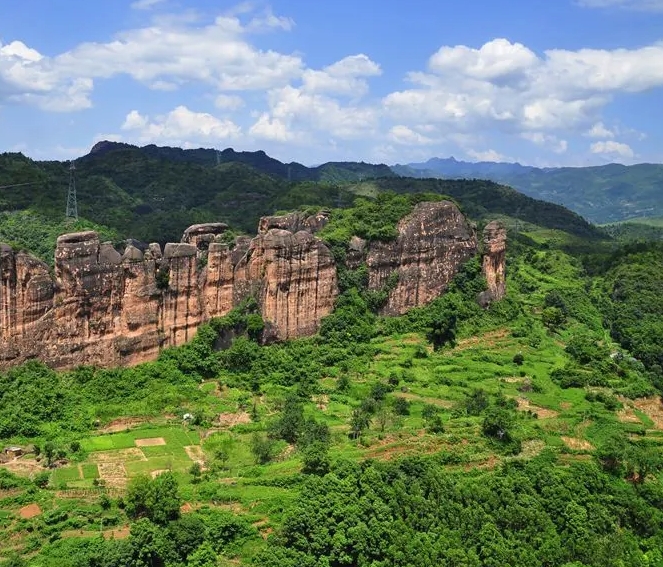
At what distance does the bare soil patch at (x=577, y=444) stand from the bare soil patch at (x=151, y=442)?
21.1 metres

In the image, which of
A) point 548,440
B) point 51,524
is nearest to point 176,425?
point 51,524

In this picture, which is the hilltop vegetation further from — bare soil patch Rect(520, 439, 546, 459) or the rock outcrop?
the rock outcrop

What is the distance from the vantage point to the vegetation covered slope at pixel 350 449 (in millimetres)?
26359

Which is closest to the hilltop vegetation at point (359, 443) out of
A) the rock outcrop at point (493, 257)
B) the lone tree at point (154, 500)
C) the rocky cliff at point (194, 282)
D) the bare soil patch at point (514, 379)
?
the lone tree at point (154, 500)

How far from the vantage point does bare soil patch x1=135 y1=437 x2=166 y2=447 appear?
34406 mm

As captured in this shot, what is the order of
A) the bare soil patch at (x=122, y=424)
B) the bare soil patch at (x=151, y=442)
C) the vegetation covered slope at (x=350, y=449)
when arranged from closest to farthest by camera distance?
1. the vegetation covered slope at (x=350, y=449)
2. the bare soil patch at (x=151, y=442)
3. the bare soil patch at (x=122, y=424)

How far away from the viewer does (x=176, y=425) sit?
36750mm

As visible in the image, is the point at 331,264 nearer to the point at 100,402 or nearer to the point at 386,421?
the point at 386,421

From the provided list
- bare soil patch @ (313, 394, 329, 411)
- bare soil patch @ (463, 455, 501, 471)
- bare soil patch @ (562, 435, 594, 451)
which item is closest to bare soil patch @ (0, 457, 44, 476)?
bare soil patch @ (313, 394, 329, 411)

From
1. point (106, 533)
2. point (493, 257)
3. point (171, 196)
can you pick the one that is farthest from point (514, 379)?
point (171, 196)

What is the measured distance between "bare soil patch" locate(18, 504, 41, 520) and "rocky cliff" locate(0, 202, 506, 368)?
35.1 ft

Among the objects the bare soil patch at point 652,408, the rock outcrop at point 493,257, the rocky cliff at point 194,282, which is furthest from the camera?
the rock outcrop at point 493,257

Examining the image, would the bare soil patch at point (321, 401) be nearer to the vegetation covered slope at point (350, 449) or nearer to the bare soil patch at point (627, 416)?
the vegetation covered slope at point (350, 449)

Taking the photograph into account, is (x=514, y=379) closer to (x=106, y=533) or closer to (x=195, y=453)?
(x=195, y=453)
